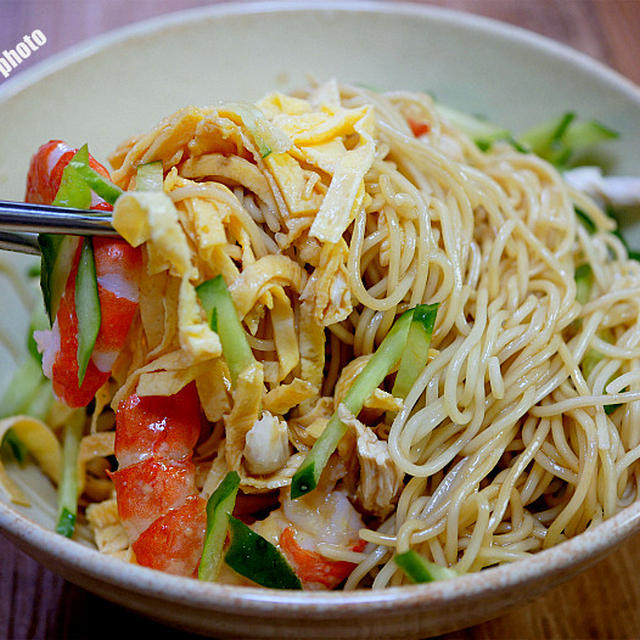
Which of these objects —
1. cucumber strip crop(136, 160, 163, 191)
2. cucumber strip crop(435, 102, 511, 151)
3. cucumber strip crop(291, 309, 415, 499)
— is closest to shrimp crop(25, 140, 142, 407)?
cucumber strip crop(136, 160, 163, 191)

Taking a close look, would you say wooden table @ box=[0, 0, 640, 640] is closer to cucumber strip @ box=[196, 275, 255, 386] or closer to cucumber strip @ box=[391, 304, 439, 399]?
cucumber strip @ box=[391, 304, 439, 399]

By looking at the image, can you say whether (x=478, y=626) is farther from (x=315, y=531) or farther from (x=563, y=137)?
(x=563, y=137)

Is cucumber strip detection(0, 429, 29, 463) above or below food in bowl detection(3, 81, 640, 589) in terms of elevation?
below

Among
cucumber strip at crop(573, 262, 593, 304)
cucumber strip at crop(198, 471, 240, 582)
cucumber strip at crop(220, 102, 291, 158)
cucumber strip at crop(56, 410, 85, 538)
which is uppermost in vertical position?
cucumber strip at crop(220, 102, 291, 158)

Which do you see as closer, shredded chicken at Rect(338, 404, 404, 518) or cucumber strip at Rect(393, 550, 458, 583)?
cucumber strip at Rect(393, 550, 458, 583)

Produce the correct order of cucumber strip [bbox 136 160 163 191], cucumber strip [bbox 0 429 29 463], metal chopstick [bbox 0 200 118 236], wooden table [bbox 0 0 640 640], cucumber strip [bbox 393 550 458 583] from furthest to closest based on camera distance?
cucumber strip [bbox 0 429 29 463]
wooden table [bbox 0 0 640 640]
cucumber strip [bbox 136 160 163 191]
metal chopstick [bbox 0 200 118 236]
cucumber strip [bbox 393 550 458 583]

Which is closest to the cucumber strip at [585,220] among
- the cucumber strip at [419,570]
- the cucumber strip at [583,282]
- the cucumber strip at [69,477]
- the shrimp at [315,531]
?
the cucumber strip at [583,282]

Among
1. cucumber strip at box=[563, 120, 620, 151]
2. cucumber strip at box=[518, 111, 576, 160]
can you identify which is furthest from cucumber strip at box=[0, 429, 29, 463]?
cucumber strip at box=[563, 120, 620, 151]

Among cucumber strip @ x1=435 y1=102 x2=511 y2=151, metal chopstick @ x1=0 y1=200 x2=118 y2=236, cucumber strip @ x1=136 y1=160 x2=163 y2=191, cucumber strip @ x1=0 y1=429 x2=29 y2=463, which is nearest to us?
metal chopstick @ x1=0 y1=200 x2=118 y2=236

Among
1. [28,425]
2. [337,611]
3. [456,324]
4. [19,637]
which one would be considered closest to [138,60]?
[28,425]
